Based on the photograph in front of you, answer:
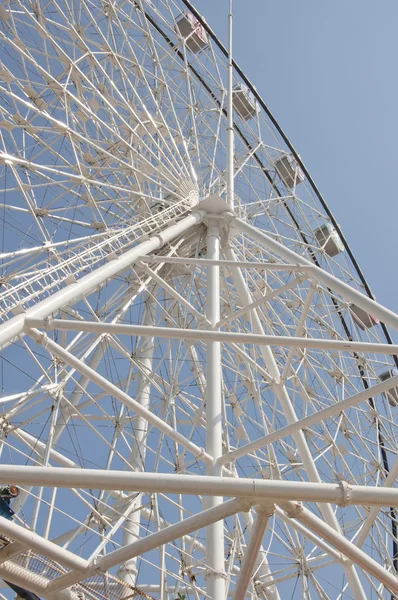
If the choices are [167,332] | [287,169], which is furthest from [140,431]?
[287,169]

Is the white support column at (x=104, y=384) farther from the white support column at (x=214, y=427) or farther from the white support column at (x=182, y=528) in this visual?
the white support column at (x=182, y=528)

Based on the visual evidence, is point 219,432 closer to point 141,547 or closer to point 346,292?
point 346,292

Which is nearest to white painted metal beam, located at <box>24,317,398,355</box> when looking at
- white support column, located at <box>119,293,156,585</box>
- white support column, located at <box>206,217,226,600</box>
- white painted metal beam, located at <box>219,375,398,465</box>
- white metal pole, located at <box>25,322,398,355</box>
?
white metal pole, located at <box>25,322,398,355</box>

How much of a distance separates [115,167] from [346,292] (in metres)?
8.36

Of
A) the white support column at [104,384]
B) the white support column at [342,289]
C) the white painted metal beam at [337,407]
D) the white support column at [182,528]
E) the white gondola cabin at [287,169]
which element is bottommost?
the white support column at [182,528]

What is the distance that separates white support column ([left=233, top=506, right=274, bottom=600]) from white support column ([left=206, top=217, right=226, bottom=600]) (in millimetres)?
442

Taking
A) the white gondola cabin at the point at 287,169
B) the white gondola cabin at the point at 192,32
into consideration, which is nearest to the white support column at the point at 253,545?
the white gondola cabin at the point at 192,32

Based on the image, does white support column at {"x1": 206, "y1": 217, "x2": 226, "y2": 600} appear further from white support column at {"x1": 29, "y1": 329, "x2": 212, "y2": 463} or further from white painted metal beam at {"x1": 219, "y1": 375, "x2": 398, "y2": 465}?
white painted metal beam at {"x1": 219, "y1": 375, "x2": 398, "y2": 465}

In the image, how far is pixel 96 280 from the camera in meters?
10.6

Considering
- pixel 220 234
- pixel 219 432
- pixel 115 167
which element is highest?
pixel 115 167

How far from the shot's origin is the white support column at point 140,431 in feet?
41.9

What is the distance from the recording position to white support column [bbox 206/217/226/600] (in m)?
8.91

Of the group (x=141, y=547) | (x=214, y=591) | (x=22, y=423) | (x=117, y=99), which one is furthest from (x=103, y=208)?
(x=141, y=547)

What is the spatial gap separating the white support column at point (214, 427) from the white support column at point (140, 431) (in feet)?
5.80
